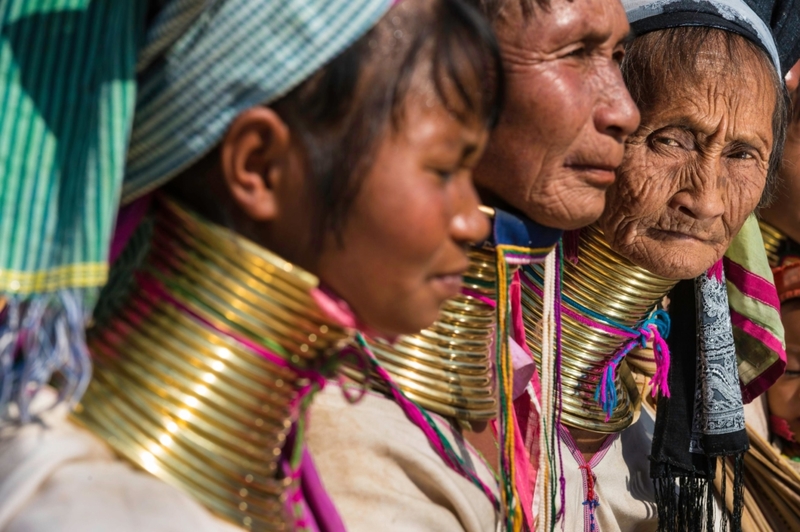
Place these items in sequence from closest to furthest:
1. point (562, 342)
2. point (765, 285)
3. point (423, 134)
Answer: point (423, 134) < point (562, 342) < point (765, 285)

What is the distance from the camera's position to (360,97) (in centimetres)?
145

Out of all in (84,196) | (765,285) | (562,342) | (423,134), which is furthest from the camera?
(765,285)

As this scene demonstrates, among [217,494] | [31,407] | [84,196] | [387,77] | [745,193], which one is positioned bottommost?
[745,193]

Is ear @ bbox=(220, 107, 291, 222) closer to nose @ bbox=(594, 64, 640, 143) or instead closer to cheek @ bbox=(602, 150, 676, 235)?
nose @ bbox=(594, 64, 640, 143)

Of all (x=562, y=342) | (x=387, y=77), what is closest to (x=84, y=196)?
(x=387, y=77)

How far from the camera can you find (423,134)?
4.87 feet

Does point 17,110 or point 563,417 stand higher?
point 17,110

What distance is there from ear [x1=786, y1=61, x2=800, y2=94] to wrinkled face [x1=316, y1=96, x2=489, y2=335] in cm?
219

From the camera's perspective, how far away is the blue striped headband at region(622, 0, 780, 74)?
2777mm

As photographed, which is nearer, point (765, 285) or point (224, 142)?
point (224, 142)

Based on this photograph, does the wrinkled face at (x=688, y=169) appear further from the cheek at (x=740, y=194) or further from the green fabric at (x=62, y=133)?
the green fabric at (x=62, y=133)

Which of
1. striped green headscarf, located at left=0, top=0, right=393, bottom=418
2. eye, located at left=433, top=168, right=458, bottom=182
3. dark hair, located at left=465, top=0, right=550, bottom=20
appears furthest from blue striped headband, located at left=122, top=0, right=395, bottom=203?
dark hair, located at left=465, top=0, right=550, bottom=20

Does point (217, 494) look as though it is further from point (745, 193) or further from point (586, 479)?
point (745, 193)

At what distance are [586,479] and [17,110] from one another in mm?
2011
